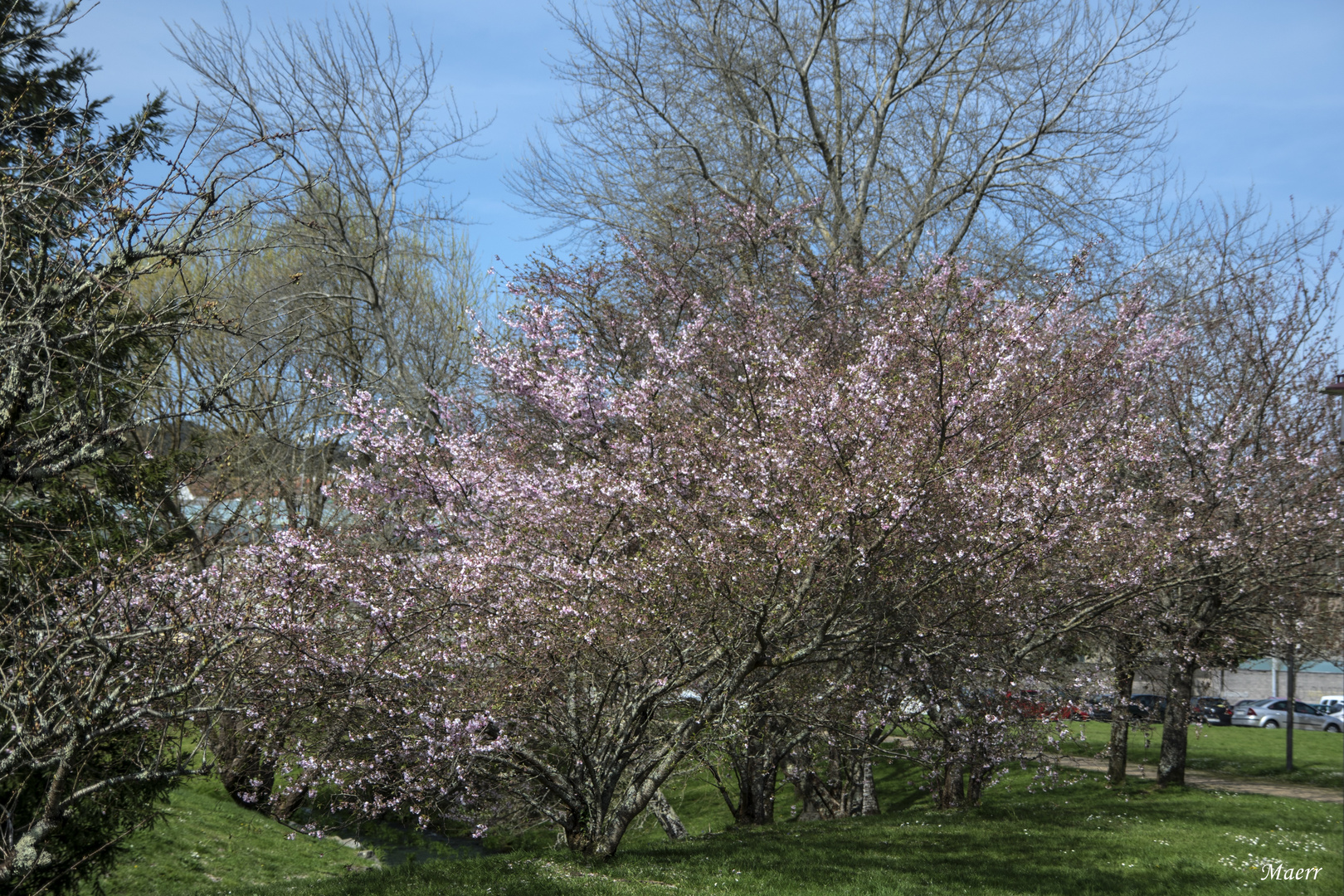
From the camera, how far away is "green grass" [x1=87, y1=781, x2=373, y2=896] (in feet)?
36.2

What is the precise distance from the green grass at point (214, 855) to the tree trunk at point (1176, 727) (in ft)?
45.1

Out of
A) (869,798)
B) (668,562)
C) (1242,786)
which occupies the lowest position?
(869,798)

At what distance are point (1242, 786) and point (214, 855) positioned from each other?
63.8ft

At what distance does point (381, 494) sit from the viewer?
12.6 metres

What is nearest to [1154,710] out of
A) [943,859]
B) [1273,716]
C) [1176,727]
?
[1176,727]

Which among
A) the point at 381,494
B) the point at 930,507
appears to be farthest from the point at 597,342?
the point at 930,507

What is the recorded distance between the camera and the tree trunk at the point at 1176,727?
16172mm

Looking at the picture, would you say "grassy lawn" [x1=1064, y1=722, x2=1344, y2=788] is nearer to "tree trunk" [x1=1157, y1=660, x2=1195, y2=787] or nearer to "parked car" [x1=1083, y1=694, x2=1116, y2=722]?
"tree trunk" [x1=1157, y1=660, x2=1195, y2=787]

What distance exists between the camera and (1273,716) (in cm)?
3816

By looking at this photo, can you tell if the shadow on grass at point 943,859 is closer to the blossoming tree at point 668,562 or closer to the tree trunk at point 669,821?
the tree trunk at point 669,821

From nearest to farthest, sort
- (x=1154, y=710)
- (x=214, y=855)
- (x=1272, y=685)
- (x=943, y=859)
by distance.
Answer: (x=943, y=859) < (x=214, y=855) < (x=1154, y=710) < (x=1272, y=685)

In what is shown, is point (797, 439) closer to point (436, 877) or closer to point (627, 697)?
point (627, 697)

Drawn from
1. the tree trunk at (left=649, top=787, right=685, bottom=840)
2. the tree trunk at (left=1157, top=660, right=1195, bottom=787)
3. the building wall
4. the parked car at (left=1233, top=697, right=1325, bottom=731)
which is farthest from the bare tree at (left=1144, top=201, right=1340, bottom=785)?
the building wall

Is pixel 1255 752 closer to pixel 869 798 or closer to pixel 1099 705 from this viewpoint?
pixel 869 798
